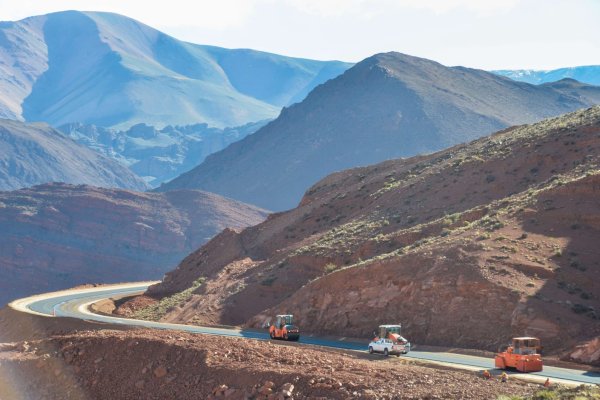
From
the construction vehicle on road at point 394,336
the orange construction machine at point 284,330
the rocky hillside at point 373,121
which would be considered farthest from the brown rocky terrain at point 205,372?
the rocky hillside at point 373,121

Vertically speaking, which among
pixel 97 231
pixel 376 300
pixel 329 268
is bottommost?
pixel 376 300

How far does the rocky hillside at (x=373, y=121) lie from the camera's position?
157500 millimetres

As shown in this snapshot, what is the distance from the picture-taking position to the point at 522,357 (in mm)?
25234

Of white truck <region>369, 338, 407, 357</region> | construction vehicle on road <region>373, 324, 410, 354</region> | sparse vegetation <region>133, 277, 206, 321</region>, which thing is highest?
construction vehicle on road <region>373, 324, 410, 354</region>

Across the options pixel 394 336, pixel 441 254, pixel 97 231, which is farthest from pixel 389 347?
pixel 97 231

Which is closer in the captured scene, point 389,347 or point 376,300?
point 389,347

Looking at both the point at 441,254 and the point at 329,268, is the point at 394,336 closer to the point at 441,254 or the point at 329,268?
the point at 441,254

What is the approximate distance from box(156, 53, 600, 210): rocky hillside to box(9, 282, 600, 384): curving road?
81335mm

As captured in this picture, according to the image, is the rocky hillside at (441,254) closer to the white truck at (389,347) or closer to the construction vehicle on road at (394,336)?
the construction vehicle on road at (394,336)

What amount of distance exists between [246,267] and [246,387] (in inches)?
1252

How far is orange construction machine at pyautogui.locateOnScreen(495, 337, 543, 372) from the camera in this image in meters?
25.2

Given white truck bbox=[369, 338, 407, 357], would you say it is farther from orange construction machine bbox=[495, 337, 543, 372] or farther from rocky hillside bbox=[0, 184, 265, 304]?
rocky hillside bbox=[0, 184, 265, 304]

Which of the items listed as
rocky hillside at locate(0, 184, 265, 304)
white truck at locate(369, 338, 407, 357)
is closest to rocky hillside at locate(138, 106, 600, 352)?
white truck at locate(369, 338, 407, 357)

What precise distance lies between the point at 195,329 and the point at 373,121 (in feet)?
418
